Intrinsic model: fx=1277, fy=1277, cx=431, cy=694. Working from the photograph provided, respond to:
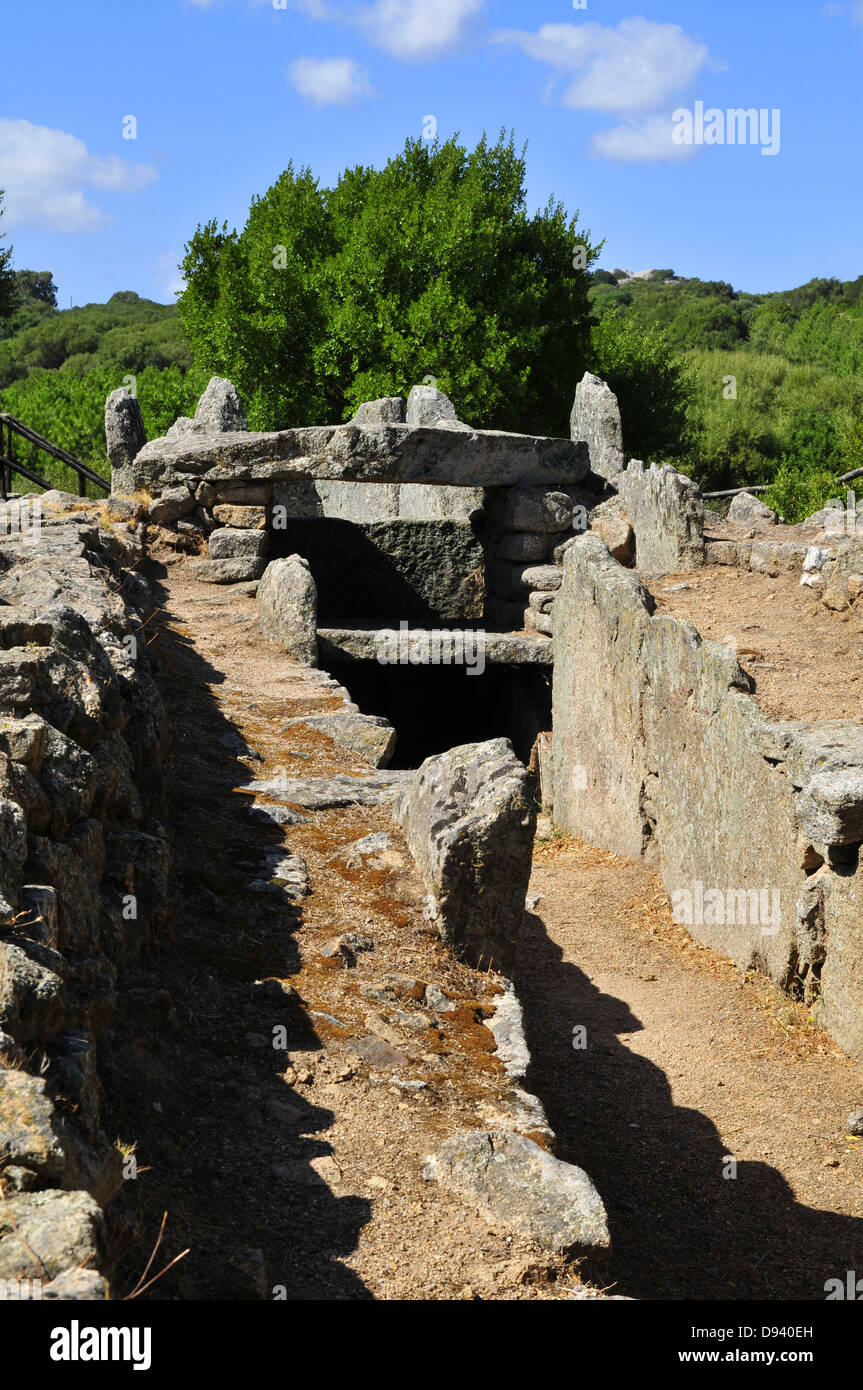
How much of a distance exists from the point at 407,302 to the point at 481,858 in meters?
22.0

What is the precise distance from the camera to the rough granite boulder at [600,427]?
14.4 m

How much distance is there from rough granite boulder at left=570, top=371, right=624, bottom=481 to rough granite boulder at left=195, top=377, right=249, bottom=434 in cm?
382

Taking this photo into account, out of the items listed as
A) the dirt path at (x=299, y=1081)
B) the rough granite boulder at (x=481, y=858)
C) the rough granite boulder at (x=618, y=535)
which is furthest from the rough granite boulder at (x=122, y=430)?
the rough granite boulder at (x=481, y=858)

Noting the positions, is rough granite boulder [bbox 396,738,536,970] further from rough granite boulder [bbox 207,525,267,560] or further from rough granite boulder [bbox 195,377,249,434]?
rough granite boulder [bbox 195,377,249,434]

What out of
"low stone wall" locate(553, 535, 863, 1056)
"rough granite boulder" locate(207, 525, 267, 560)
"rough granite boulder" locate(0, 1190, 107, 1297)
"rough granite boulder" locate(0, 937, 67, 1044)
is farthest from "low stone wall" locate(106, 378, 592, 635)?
"rough granite boulder" locate(0, 1190, 107, 1297)

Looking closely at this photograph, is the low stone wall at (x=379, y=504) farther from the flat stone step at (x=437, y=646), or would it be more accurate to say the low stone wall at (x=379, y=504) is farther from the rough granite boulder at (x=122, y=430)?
the flat stone step at (x=437, y=646)

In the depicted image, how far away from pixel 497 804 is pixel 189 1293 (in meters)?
2.56

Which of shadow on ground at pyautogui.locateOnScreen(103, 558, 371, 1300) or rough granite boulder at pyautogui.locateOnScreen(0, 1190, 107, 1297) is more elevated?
rough granite boulder at pyautogui.locateOnScreen(0, 1190, 107, 1297)

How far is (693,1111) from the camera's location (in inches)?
228

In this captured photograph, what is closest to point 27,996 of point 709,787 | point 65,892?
point 65,892

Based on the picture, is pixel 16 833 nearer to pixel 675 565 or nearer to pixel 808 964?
pixel 808 964

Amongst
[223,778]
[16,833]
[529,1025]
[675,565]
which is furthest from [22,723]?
[675,565]

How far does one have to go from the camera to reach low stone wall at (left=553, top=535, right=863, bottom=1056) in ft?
20.3

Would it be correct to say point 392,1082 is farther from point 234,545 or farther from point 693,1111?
point 234,545
